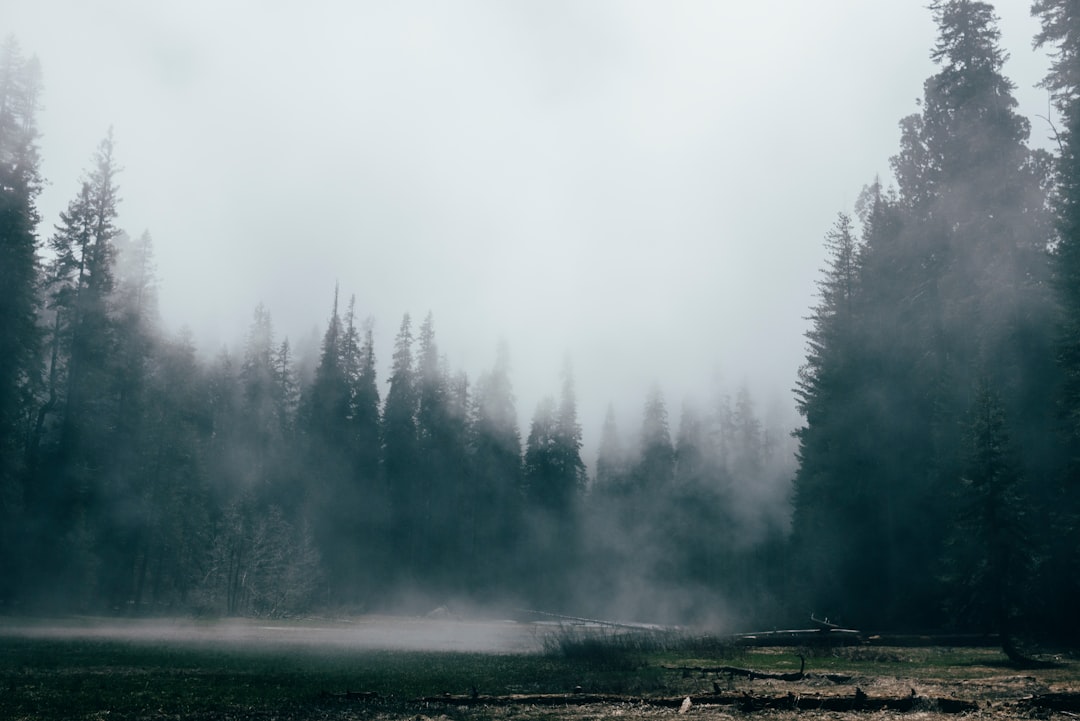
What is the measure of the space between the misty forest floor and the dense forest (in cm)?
961

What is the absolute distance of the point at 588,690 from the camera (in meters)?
21.3

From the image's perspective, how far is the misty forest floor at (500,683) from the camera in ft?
54.7

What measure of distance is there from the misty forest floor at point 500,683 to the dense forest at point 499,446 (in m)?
9.61

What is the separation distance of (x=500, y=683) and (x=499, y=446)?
67.4 meters

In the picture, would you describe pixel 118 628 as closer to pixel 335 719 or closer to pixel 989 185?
pixel 335 719

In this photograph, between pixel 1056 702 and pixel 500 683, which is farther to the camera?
pixel 500 683

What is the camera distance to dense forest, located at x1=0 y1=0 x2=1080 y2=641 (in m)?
42.5

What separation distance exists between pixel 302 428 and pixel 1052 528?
6198 cm

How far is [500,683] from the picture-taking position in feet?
75.5

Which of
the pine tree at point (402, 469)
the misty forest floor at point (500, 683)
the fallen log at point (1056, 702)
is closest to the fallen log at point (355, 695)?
the misty forest floor at point (500, 683)

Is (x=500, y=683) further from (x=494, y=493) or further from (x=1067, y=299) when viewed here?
(x=494, y=493)

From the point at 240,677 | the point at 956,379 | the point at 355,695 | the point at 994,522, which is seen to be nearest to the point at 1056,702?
the point at 355,695

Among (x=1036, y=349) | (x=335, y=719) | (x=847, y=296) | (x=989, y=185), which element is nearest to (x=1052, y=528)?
(x=1036, y=349)

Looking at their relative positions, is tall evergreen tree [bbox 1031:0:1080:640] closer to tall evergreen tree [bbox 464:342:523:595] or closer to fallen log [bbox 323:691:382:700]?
fallen log [bbox 323:691:382:700]
